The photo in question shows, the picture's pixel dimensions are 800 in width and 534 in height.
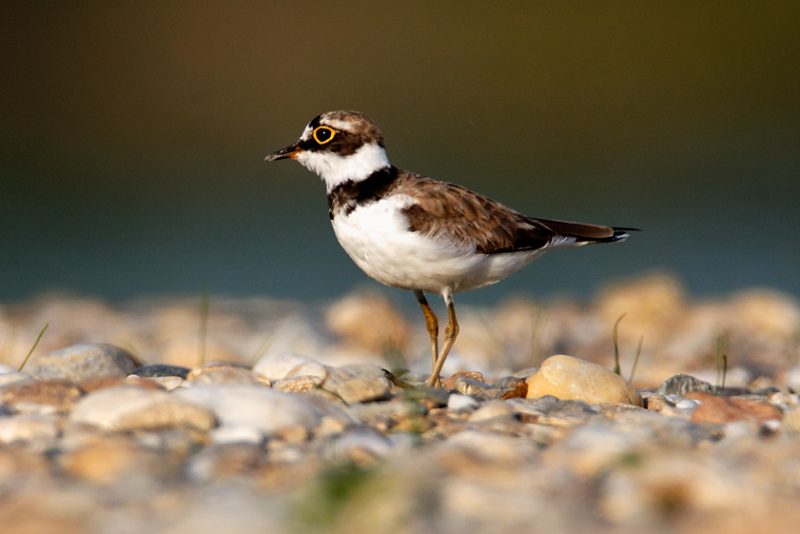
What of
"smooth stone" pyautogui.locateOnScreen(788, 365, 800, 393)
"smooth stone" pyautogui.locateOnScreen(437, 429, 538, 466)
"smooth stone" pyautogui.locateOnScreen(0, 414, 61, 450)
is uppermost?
"smooth stone" pyautogui.locateOnScreen(437, 429, 538, 466)

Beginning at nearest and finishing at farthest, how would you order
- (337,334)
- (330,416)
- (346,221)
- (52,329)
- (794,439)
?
(794,439) < (330,416) < (346,221) < (337,334) < (52,329)

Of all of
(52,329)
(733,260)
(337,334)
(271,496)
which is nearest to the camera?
(271,496)

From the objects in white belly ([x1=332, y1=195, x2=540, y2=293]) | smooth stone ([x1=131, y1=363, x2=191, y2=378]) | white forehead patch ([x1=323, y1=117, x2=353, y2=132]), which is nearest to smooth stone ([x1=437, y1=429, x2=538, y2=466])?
white belly ([x1=332, y1=195, x2=540, y2=293])

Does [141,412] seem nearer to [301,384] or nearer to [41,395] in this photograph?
[41,395]

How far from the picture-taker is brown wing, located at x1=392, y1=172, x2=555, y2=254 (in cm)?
497

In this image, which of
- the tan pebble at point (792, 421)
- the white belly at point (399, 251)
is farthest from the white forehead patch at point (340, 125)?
the tan pebble at point (792, 421)

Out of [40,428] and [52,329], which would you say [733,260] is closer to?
[52,329]

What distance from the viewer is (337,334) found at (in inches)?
345

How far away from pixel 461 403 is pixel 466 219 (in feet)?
4.73

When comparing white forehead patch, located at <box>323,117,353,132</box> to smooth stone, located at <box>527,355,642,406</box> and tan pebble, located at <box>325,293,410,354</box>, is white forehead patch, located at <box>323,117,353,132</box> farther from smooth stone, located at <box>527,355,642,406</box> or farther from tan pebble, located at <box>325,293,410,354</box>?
tan pebble, located at <box>325,293,410,354</box>

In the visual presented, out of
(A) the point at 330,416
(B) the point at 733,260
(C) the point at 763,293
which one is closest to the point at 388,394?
(A) the point at 330,416

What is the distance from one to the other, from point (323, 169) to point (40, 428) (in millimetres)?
2249

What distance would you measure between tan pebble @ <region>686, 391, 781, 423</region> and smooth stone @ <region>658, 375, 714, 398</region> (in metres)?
0.91

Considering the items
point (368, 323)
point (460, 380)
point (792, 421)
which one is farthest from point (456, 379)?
point (368, 323)
